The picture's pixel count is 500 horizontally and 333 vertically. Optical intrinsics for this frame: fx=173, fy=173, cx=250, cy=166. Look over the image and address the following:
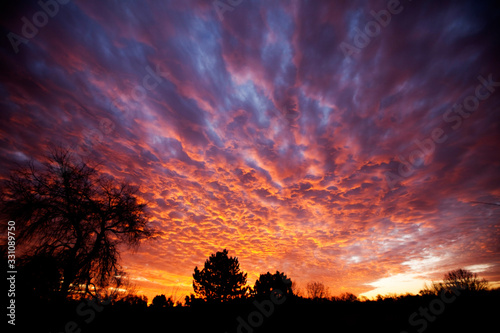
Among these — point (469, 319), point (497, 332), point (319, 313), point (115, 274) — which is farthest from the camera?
point (115, 274)

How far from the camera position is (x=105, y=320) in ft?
22.1

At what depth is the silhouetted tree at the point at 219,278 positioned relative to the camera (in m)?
27.7

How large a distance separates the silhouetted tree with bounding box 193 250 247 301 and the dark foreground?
23494 mm

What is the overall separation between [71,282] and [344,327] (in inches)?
631

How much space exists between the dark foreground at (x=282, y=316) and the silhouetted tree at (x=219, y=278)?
23494 millimetres

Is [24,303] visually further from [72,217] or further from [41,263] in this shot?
[72,217]

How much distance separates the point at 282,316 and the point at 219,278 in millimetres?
26587

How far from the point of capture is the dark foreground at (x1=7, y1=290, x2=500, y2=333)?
4.55 meters

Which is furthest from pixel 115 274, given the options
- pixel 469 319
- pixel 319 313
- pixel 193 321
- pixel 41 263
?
pixel 469 319
